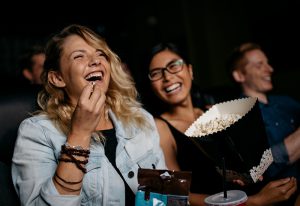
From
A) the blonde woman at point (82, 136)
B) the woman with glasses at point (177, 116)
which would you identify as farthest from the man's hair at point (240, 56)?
the blonde woman at point (82, 136)

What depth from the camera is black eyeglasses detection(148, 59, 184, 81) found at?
74.7 inches

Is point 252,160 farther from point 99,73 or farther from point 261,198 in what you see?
point 99,73

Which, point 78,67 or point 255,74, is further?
point 255,74

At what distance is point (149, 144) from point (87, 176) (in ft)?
1.26

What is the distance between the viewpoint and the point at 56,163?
1.28 m

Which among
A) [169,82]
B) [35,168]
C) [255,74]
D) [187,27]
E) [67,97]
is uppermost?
[187,27]

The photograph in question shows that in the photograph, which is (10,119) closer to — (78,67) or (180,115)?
(78,67)

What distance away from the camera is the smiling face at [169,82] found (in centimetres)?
188

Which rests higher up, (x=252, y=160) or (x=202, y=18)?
(x=202, y=18)

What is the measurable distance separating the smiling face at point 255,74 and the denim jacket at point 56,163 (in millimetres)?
1206

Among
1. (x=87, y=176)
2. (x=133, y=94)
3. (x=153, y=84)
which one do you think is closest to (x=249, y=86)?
(x=153, y=84)

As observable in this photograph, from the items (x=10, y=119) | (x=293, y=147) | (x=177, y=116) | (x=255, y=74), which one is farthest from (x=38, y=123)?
(x=255, y=74)

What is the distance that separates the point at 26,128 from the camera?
4.18 ft

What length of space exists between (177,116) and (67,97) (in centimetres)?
76
